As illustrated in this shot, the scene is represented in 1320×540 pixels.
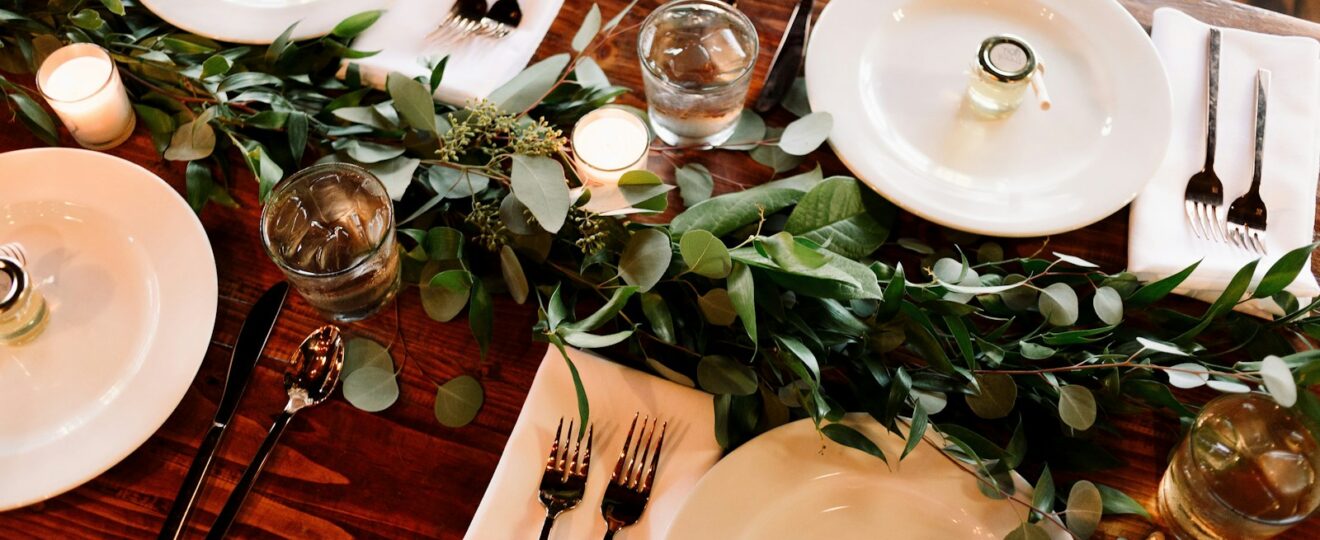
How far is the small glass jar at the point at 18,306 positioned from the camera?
0.87 metres

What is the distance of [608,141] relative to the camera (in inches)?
38.1

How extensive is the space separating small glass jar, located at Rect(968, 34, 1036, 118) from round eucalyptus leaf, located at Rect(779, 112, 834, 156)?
179mm

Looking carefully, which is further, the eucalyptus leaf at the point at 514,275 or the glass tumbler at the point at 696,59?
the glass tumbler at the point at 696,59

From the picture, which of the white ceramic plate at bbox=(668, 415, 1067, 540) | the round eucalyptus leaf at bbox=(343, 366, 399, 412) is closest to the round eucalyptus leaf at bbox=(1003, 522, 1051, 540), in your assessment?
the white ceramic plate at bbox=(668, 415, 1067, 540)

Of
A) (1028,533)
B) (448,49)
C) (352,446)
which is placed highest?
(448,49)

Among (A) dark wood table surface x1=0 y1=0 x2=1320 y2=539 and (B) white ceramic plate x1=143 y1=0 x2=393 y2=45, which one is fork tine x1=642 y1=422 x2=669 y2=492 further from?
(B) white ceramic plate x1=143 y1=0 x2=393 y2=45

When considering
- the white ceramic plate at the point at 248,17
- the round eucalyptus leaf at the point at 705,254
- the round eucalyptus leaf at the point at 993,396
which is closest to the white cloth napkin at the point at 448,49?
the white ceramic plate at the point at 248,17

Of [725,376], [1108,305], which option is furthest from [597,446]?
[1108,305]

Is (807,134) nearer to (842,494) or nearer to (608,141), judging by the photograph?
(608,141)

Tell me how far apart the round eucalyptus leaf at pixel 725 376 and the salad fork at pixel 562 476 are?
0.41 feet

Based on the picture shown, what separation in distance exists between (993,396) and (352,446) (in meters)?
0.62

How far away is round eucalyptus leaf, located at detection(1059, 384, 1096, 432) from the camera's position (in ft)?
2.64

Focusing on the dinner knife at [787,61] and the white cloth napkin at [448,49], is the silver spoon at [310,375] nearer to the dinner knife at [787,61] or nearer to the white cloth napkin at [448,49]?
the white cloth napkin at [448,49]

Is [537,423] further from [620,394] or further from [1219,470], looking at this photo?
[1219,470]
